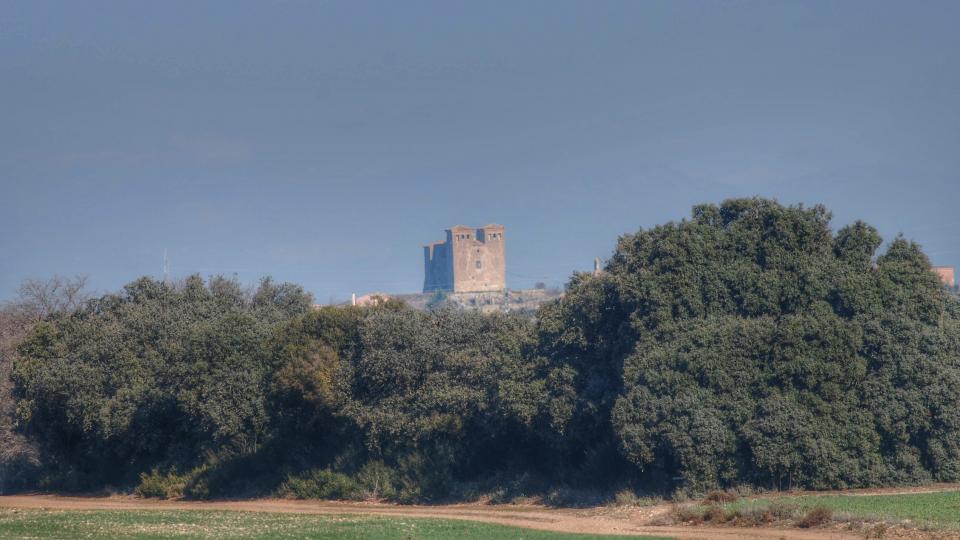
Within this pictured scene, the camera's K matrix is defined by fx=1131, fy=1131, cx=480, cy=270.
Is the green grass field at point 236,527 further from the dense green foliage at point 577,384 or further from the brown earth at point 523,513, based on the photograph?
the dense green foliage at point 577,384

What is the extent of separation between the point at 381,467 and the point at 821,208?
20346mm

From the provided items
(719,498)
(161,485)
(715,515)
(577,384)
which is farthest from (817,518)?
(161,485)

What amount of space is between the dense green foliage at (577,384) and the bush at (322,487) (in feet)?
0.32

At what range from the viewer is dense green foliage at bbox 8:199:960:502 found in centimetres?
3675

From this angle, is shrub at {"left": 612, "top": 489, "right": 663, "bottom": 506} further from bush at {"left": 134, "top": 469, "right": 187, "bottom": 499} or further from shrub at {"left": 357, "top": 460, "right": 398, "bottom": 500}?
bush at {"left": 134, "top": 469, "right": 187, "bottom": 499}

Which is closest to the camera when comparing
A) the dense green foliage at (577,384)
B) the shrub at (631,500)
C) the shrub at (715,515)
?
the shrub at (715,515)

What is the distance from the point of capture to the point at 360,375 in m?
47.6

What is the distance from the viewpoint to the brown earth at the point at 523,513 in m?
29.0

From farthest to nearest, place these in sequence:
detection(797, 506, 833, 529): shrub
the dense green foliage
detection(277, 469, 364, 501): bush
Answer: detection(277, 469, 364, 501): bush → the dense green foliage → detection(797, 506, 833, 529): shrub

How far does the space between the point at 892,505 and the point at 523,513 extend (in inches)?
520

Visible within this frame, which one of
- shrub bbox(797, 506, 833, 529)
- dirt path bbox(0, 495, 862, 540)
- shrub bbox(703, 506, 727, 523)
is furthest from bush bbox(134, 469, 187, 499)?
shrub bbox(797, 506, 833, 529)

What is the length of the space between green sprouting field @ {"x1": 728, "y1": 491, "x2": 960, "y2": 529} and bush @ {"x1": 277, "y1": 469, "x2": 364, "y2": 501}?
743 inches

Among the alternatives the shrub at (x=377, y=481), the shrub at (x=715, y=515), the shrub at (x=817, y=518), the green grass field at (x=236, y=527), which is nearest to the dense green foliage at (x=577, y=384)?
the shrub at (x=377, y=481)

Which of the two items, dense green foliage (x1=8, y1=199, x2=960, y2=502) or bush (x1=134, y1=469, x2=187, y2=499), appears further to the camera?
bush (x1=134, y1=469, x2=187, y2=499)
